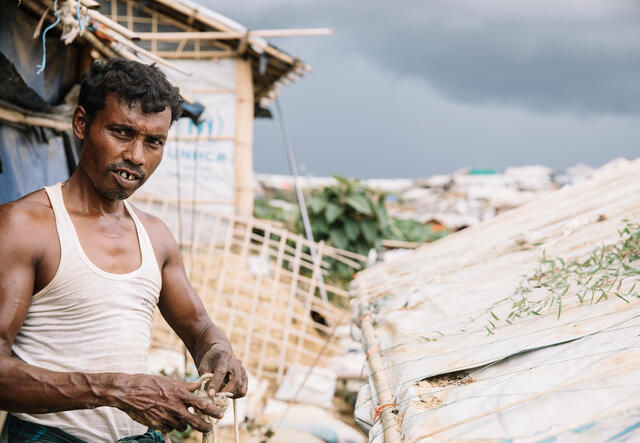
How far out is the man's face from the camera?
1.66 metres

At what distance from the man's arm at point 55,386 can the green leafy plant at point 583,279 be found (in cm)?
90

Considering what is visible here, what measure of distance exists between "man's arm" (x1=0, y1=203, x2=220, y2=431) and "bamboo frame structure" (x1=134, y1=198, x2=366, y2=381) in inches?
162

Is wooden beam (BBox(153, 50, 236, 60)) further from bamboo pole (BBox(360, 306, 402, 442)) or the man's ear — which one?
the man's ear

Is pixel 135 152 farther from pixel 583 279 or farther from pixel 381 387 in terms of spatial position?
pixel 583 279

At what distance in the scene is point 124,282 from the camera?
65.6 inches

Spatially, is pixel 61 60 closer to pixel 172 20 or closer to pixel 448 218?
pixel 172 20

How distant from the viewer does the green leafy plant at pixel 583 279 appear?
1.67 m

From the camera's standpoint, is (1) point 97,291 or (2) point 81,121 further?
(2) point 81,121

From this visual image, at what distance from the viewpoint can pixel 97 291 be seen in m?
1.60

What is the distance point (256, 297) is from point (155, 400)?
454 centimetres

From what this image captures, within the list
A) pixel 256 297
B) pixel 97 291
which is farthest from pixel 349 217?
pixel 97 291

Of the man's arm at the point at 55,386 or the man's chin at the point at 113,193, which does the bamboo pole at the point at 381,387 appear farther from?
the man's chin at the point at 113,193

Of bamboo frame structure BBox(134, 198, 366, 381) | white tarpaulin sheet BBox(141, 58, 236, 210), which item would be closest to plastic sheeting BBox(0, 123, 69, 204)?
bamboo frame structure BBox(134, 198, 366, 381)

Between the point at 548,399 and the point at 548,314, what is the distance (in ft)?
1.96
